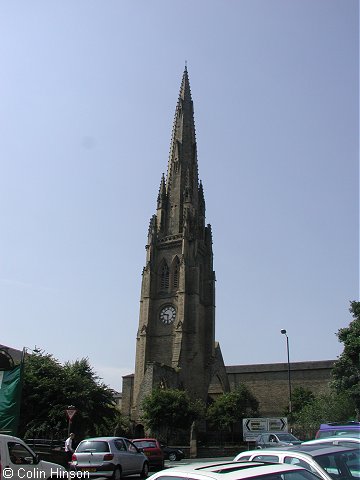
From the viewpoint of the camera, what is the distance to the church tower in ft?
191

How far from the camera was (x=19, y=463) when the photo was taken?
10812 millimetres

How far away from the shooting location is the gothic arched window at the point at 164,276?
63.2 m

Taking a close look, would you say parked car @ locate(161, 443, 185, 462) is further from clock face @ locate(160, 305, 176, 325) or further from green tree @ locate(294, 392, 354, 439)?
clock face @ locate(160, 305, 176, 325)

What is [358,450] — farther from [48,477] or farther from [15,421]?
[15,421]

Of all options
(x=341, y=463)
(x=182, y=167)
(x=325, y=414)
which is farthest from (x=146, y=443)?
(x=182, y=167)

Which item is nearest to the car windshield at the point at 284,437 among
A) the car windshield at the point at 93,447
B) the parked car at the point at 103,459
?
the parked car at the point at 103,459

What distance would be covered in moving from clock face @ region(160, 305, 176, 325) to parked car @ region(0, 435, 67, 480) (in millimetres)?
49085

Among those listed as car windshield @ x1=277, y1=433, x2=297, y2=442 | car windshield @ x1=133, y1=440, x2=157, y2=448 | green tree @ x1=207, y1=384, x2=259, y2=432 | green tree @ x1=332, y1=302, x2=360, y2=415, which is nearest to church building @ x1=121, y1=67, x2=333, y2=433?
green tree @ x1=207, y1=384, x2=259, y2=432

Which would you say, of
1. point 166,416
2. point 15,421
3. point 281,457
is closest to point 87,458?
point 15,421

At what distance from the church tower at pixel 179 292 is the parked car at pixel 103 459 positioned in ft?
117

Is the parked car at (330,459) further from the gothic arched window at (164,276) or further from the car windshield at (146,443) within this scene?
the gothic arched window at (164,276)

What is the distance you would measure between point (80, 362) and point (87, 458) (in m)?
19.1

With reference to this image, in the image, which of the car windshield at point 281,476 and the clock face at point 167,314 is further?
the clock face at point 167,314

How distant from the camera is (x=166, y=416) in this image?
45.3 m
